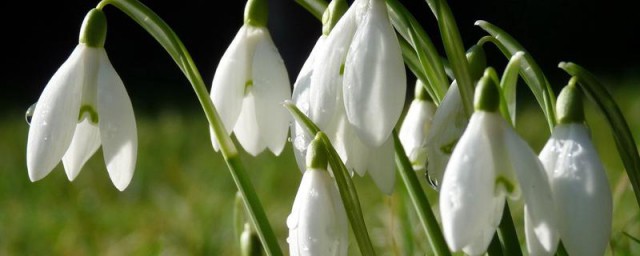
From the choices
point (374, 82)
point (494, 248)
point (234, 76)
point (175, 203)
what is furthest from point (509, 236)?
point (175, 203)

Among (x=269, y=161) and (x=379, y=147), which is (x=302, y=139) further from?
(x=269, y=161)

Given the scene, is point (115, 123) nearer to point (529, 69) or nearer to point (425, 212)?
point (425, 212)

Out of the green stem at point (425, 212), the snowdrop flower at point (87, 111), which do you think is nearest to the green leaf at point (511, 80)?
the green stem at point (425, 212)

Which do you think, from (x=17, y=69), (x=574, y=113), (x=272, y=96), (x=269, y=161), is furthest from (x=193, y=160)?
(x=17, y=69)

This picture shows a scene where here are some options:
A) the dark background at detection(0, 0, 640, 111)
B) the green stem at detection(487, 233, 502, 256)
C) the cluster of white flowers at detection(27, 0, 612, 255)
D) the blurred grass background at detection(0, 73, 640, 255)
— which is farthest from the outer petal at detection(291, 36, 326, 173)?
the dark background at detection(0, 0, 640, 111)

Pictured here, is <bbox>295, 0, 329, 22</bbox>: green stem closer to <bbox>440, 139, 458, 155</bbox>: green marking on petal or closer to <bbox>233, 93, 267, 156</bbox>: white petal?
<bbox>233, 93, 267, 156</bbox>: white petal

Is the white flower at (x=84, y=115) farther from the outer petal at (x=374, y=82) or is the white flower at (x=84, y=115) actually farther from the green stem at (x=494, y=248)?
the green stem at (x=494, y=248)
